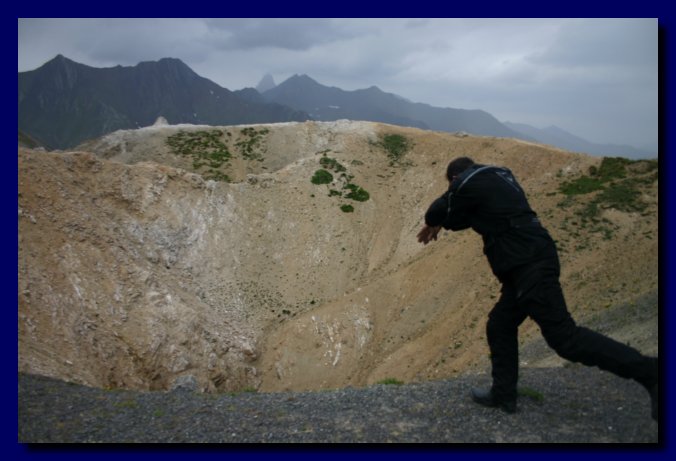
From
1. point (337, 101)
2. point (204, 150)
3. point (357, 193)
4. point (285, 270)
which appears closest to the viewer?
point (285, 270)

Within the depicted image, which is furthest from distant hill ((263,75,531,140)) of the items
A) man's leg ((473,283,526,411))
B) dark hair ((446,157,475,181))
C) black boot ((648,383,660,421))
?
black boot ((648,383,660,421))

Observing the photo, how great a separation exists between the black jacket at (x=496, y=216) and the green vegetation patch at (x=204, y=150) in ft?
100.0

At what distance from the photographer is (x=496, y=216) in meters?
5.32

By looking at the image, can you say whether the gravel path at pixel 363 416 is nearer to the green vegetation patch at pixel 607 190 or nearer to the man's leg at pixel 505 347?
the man's leg at pixel 505 347

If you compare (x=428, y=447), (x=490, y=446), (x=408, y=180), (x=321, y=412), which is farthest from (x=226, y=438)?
(x=408, y=180)

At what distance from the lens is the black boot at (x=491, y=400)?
17.8ft

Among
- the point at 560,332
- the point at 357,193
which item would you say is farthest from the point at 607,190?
the point at 560,332

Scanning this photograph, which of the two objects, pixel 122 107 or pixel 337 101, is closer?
pixel 337 101

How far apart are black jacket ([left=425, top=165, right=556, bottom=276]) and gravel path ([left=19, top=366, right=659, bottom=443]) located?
174 cm

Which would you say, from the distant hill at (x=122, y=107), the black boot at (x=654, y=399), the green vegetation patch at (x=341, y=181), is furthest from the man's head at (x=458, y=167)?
the distant hill at (x=122, y=107)

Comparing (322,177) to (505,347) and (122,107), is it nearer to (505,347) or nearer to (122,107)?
(505,347)

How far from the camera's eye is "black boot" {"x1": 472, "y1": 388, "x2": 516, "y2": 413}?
5426mm

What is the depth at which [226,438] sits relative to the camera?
5297 millimetres

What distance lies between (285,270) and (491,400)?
20.2 metres
